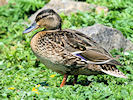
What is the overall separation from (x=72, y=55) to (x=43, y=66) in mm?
1896

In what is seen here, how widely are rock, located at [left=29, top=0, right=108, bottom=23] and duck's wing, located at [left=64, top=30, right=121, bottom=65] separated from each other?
3862mm

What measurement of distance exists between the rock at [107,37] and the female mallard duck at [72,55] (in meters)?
1.77

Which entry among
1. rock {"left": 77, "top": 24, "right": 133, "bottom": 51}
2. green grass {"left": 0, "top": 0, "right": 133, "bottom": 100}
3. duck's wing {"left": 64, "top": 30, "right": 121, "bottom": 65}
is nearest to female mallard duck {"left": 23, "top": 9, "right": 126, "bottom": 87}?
duck's wing {"left": 64, "top": 30, "right": 121, "bottom": 65}

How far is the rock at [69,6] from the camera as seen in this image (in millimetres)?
9631

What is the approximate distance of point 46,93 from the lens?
4.77 m

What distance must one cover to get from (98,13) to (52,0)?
1809 millimetres

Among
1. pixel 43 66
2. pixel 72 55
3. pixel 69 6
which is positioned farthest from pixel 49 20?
pixel 69 6

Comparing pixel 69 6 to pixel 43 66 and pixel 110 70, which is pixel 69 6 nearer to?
pixel 43 66

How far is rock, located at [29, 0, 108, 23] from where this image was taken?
31.6ft

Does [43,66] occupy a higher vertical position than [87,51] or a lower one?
lower

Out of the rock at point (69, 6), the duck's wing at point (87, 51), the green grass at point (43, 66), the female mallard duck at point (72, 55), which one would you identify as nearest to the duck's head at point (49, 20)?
the female mallard duck at point (72, 55)

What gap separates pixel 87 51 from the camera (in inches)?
225

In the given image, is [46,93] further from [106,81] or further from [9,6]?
[9,6]

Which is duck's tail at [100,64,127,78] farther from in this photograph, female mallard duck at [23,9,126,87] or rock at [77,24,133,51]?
rock at [77,24,133,51]
